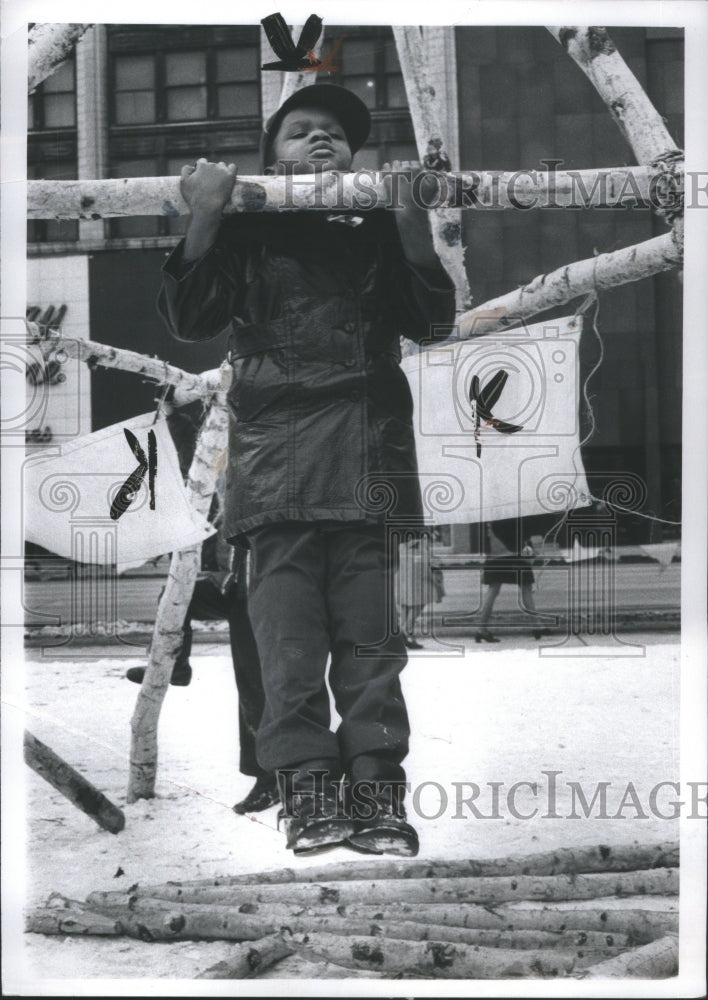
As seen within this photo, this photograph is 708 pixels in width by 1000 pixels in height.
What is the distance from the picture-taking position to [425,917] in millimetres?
2932

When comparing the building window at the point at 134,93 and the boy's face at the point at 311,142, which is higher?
the building window at the point at 134,93

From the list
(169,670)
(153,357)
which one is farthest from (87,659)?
(153,357)

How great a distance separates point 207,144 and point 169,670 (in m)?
1.33

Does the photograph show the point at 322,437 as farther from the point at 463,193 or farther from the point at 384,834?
the point at 384,834

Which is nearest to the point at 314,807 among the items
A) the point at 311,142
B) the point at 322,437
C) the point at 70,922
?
the point at 70,922

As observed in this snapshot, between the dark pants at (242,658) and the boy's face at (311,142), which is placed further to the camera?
the dark pants at (242,658)

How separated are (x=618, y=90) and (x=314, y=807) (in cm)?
192

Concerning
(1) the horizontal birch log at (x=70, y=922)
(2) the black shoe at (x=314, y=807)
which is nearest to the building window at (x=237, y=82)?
(2) the black shoe at (x=314, y=807)

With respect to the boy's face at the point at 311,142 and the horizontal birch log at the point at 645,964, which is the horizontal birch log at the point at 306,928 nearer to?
the horizontal birch log at the point at 645,964

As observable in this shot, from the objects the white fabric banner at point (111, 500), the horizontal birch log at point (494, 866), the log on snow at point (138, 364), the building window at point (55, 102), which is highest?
the building window at point (55, 102)

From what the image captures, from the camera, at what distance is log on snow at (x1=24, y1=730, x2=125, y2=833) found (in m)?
3.00

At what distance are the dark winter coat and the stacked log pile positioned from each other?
90cm

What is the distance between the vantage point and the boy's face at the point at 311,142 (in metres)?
2.92

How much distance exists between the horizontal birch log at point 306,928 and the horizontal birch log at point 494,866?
71 millimetres
